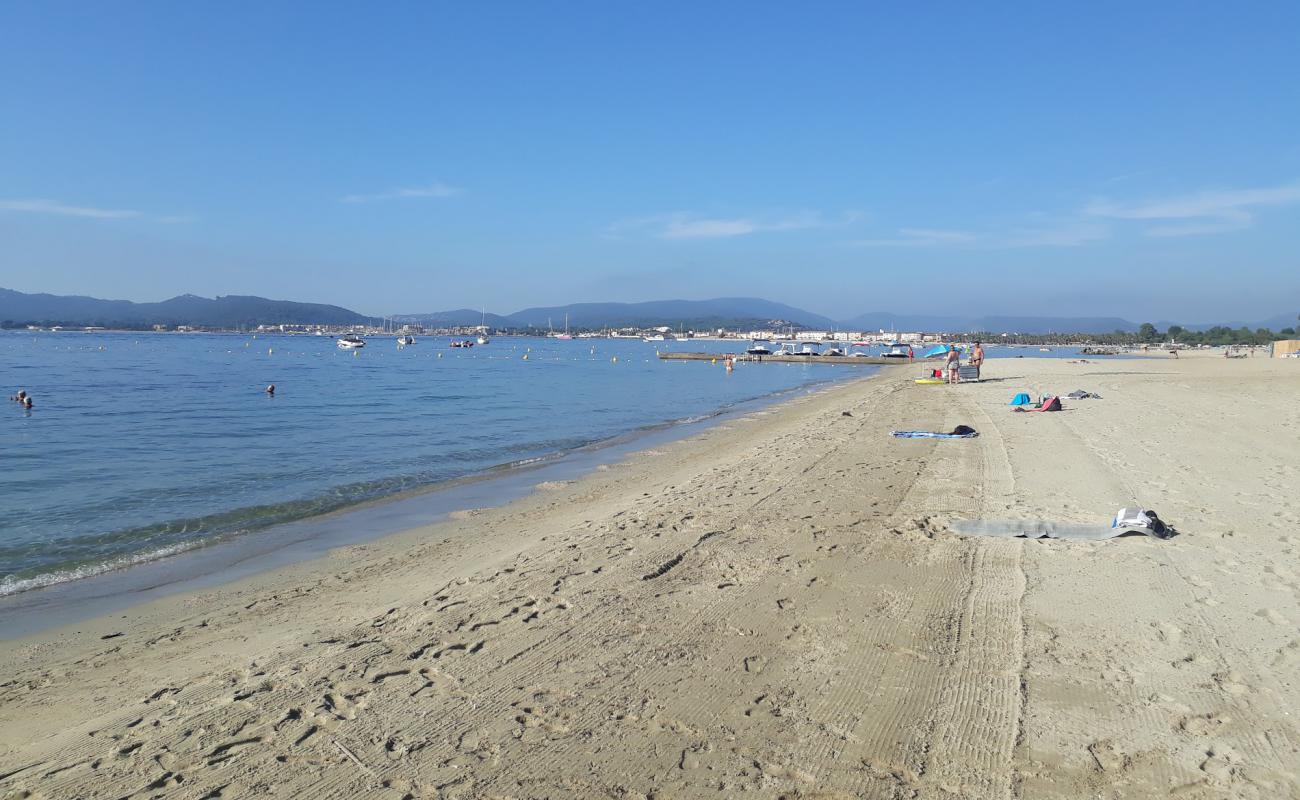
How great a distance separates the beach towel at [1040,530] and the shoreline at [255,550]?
Answer: 6869mm

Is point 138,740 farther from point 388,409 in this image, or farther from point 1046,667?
point 388,409

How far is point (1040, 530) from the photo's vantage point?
7.47m

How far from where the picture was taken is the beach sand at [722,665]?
3588 millimetres

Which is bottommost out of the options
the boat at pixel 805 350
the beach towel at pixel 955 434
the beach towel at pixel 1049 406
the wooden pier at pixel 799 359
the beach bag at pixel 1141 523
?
the wooden pier at pixel 799 359

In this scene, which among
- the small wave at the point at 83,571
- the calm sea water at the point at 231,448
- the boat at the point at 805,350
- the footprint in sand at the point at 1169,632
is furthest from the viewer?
the boat at the point at 805,350

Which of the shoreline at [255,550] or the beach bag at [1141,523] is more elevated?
the beach bag at [1141,523]

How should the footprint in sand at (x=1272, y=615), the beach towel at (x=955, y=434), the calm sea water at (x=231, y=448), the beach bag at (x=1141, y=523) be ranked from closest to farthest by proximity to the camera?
the footprint in sand at (x=1272, y=615) < the beach bag at (x=1141, y=523) < the calm sea water at (x=231, y=448) < the beach towel at (x=955, y=434)

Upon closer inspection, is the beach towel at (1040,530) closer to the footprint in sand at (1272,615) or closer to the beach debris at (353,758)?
the footprint in sand at (1272,615)

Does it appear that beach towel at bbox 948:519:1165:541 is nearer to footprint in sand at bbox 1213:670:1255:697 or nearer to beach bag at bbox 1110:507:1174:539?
beach bag at bbox 1110:507:1174:539

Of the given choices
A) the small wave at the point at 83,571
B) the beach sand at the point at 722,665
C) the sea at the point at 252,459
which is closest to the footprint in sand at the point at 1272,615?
the beach sand at the point at 722,665

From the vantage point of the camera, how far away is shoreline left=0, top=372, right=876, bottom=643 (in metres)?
7.26

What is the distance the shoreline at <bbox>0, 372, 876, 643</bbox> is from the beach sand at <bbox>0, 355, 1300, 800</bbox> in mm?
534

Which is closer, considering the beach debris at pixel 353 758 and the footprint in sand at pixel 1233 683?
the beach debris at pixel 353 758

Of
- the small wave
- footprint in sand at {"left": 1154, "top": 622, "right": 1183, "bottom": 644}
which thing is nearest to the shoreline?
the small wave
